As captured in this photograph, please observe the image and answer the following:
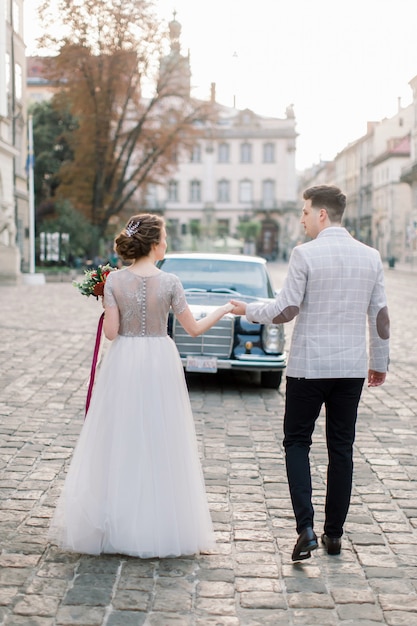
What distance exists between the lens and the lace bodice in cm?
464

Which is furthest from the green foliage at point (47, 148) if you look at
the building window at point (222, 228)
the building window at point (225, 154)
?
the building window at point (225, 154)

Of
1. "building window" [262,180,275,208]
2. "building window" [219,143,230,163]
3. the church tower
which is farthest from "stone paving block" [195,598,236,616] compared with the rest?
"building window" [219,143,230,163]

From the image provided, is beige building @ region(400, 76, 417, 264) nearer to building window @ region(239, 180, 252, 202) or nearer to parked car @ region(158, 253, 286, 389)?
building window @ region(239, 180, 252, 202)

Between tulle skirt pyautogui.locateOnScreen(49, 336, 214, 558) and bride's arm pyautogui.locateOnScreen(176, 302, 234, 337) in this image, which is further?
bride's arm pyautogui.locateOnScreen(176, 302, 234, 337)

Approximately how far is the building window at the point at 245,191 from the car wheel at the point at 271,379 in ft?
289

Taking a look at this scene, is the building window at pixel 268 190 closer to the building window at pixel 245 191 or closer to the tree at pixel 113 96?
the building window at pixel 245 191

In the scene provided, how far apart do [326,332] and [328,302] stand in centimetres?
15

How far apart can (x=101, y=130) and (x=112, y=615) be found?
38.1 meters

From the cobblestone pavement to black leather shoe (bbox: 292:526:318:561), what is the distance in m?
0.08

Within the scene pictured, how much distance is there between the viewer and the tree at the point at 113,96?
37.0 meters

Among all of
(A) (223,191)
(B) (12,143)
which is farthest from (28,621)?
(A) (223,191)

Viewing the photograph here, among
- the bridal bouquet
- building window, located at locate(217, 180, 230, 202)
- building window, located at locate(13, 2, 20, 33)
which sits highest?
building window, located at locate(13, 2, 20, 33)

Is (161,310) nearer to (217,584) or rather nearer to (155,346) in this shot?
(155,346)

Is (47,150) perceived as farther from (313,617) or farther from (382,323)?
(313,617)
